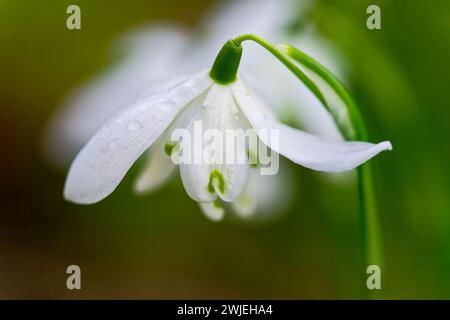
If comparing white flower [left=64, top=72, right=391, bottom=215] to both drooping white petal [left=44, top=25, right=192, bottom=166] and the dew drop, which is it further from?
drooping white petal [left=44, top=25, right=192, bottom=166]

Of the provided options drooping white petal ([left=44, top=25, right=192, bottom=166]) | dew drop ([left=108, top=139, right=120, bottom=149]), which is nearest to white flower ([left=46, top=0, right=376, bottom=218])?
drooping white petal ([left=44, top=25, right=192, bottom=166])

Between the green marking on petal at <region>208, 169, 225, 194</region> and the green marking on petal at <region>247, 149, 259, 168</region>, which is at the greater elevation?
A: the green marking on petal at <region>247, 149, 259, 168</region>

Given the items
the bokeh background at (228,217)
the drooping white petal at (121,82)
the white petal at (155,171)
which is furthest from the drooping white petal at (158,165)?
the bokeh background at (228,217)

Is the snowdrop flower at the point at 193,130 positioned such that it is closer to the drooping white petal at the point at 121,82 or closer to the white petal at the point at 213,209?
the white petal at the point at 213,209

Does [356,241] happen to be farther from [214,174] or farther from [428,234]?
[214,174]

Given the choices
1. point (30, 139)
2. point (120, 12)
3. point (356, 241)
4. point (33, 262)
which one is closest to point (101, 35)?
point (120, 12)
